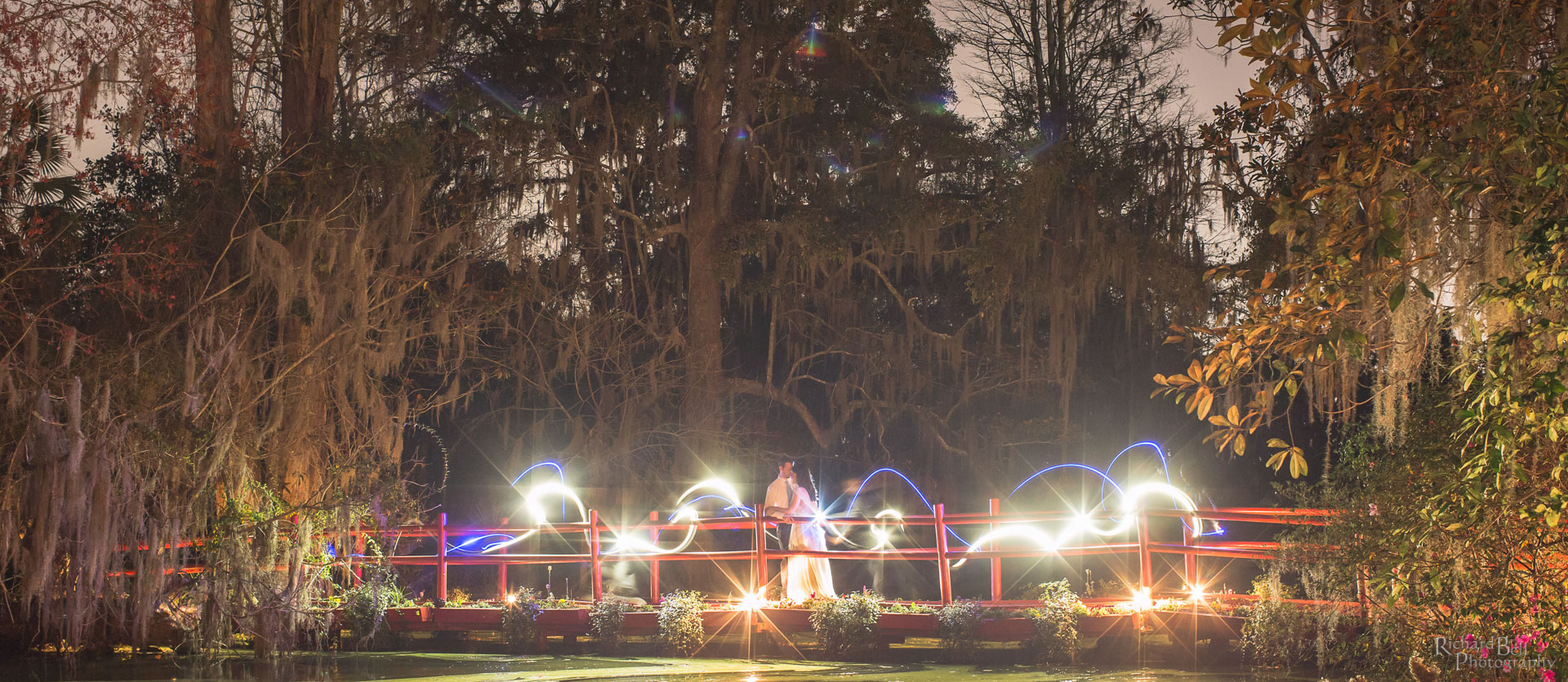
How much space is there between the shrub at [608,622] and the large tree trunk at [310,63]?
6464 mm

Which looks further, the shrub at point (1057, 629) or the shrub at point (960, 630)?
the shrub at point (960, 630)

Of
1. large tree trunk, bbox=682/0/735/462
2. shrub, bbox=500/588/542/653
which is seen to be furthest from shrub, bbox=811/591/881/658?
large tree trunk, bbox=682/0/735/462

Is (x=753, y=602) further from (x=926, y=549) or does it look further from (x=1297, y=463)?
(x=1297, y=463)

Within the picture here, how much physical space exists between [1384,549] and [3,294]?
40.1 feet

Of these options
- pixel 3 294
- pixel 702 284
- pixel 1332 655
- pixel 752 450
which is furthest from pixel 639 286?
pixel 1332 655

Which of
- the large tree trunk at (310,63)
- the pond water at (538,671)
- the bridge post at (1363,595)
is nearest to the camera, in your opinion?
the bridge post at (1363,595)

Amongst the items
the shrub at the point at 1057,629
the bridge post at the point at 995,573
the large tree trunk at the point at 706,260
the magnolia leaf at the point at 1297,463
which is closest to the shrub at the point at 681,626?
the bridge post at the point at 995,573

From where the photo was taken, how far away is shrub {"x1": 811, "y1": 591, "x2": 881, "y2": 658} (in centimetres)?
1155

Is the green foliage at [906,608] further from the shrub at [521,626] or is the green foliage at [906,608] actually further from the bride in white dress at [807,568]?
the shrub at [521,626]

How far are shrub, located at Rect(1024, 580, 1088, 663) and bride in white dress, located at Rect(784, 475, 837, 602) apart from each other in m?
2.85

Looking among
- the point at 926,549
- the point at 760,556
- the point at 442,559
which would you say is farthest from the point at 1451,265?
the point at 442,559

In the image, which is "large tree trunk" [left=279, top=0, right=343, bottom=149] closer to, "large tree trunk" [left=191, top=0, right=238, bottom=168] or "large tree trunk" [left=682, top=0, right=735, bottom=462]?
"large tree trunk" [left=191, top=0, right=238, bottom=168]

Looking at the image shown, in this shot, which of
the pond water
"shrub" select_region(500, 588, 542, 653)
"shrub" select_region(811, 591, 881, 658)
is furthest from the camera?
"shrub" select_region(500, 588, 542, 653)

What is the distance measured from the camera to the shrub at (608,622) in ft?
40.7
